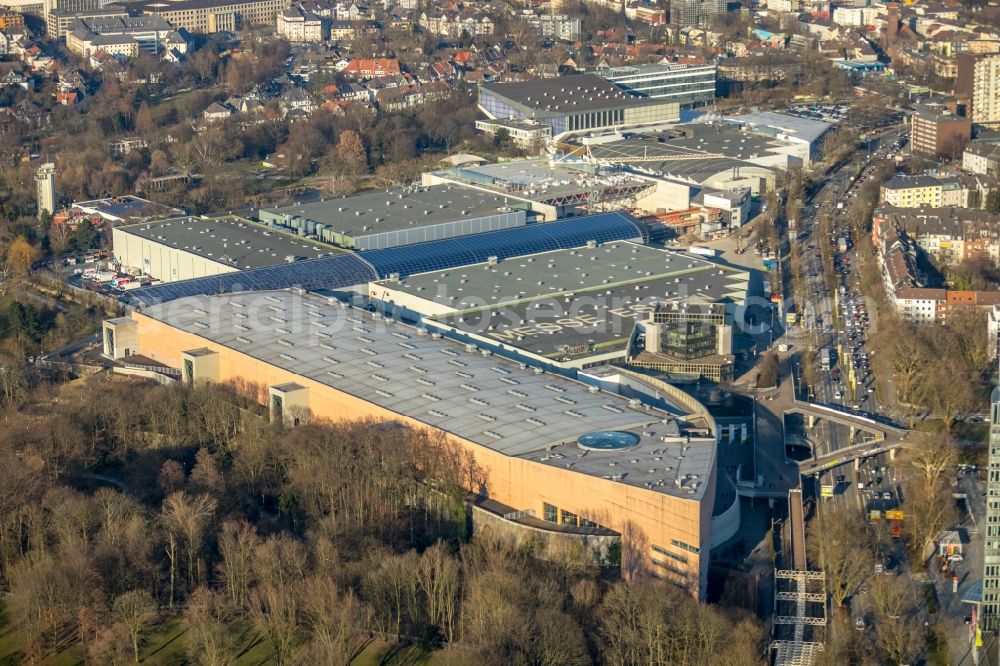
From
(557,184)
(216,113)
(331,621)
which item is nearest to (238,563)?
(331,621)

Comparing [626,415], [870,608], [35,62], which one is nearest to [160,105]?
[35,62]

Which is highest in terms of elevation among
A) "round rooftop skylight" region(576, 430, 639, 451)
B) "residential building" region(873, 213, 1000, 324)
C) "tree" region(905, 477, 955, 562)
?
"round rooftop skylight" region(576, 430, 639, 451)

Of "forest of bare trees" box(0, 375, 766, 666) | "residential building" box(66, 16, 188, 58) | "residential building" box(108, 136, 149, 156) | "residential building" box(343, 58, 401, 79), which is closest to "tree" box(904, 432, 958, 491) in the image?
"forest of bare trees" box(0, 375, 766, 666)

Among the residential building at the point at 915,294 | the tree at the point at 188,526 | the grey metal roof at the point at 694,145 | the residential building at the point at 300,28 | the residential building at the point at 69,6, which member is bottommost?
the tree at the point at 188,526

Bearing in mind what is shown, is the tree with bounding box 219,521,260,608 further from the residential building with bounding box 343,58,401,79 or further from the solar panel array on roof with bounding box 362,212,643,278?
the residential building with bounding box 343,58,401,79

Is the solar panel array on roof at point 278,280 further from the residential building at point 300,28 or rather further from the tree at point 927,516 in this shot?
the residential building at point 300,28

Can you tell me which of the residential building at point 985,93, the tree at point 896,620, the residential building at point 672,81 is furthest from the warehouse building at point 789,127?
the tree at point 896,620
